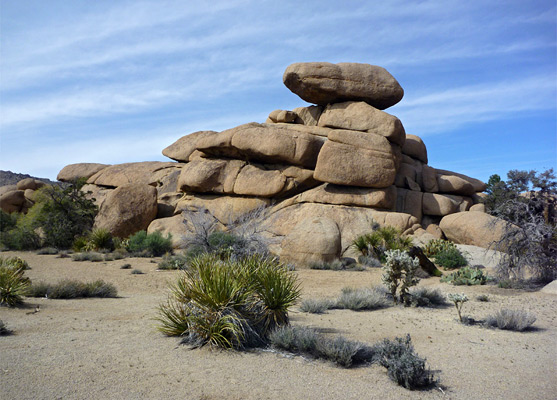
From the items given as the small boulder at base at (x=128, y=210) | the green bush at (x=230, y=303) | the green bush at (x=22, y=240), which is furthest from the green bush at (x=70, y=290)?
the green bush at (x=22, y=240)

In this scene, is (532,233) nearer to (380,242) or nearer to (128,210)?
(380,242)

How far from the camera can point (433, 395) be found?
5977 mm

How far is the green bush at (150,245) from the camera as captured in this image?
23.2 metres

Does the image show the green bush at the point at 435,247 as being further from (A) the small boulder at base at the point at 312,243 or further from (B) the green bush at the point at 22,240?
(B) the green bush at the point at 22,240

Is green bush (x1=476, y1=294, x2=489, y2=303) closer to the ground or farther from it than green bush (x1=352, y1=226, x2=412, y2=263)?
closer to the ground

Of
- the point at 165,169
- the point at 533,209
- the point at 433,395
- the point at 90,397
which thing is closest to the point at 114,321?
the point at 90,397

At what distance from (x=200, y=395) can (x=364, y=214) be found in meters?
21.8

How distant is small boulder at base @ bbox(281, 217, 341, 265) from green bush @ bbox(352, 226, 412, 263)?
3.05 meters

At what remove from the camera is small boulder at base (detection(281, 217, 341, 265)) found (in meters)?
19.6

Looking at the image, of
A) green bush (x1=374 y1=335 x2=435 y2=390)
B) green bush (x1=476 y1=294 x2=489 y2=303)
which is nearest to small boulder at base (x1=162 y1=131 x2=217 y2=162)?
green bush (x1=476 y1=294 x2=489 y2=303)

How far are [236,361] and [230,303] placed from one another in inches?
40.5

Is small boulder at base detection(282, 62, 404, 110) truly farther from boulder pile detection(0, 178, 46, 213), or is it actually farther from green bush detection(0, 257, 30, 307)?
boulder pile detection(0, 178, 46, 213)

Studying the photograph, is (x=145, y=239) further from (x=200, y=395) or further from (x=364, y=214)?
(x=200, y=395)

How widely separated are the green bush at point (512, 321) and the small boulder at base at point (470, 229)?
16369 millimetres
